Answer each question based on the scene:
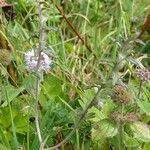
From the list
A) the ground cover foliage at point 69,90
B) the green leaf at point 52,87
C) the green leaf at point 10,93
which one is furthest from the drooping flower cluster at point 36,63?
the green leaf at point 52,87

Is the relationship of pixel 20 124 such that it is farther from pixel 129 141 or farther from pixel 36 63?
pixel 129 141

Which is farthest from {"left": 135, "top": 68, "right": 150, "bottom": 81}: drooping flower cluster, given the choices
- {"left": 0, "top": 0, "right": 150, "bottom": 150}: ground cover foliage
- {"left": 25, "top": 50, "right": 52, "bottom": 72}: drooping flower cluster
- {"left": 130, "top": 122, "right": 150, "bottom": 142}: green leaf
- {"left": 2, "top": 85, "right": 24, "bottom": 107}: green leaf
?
{"left": 2, "top": 85, "right": 24, "bottom": 107}: green leaf

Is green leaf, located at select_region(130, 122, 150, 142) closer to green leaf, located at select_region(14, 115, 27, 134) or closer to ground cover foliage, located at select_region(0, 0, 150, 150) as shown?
ground cover foliage, located at select_region(0, 0, 150, 150)

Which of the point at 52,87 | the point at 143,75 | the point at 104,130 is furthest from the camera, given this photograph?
the point at 52,87

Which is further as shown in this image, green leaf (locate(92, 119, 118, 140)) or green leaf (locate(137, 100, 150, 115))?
green leaf (locate(137, 100, 150, 115))

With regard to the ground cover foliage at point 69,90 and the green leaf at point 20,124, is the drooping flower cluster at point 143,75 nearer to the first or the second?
the ground cover foliage at point 69,90

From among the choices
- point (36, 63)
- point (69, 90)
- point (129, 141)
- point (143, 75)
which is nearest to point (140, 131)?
point (129, 141)

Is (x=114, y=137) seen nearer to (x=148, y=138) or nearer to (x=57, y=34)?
(x=148, y=138)
